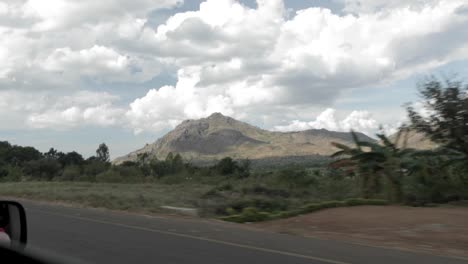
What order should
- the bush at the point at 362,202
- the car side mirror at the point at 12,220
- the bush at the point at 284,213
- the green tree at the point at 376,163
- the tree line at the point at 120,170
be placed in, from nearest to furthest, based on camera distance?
1. the car side mirror at the point at 12,220
2. the bush at the point at 284,213
3. the bush at the point at 362,202
4. the green tree at the point at 376,163
5. the tree line at the point at 120,170

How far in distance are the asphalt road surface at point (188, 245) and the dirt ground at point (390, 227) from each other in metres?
1.09

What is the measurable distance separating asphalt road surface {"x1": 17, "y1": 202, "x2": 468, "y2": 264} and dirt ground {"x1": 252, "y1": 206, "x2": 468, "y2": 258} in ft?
3.57

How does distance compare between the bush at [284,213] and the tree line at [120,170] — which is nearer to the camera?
the bush at [284,213]

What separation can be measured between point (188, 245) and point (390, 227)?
6.24m

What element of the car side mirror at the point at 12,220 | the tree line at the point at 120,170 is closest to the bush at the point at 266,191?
the car side mirror at the point at 12,220

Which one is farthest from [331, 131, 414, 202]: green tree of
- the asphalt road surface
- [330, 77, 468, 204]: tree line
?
the asphalt road surface

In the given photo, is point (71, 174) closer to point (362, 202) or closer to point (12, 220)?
point (362, 202)

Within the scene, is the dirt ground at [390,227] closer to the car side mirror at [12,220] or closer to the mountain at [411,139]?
the mountain at [411,139]

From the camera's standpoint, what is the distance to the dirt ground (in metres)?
12.9

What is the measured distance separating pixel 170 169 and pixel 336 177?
158 feet

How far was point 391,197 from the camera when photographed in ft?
71.7

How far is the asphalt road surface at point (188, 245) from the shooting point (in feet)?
34.7

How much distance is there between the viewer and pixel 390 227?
15.6 metres

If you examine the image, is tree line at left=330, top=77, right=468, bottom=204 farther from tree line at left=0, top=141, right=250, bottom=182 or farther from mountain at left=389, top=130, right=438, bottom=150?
tree line at left=0, top=141, right=250, bottom=182
